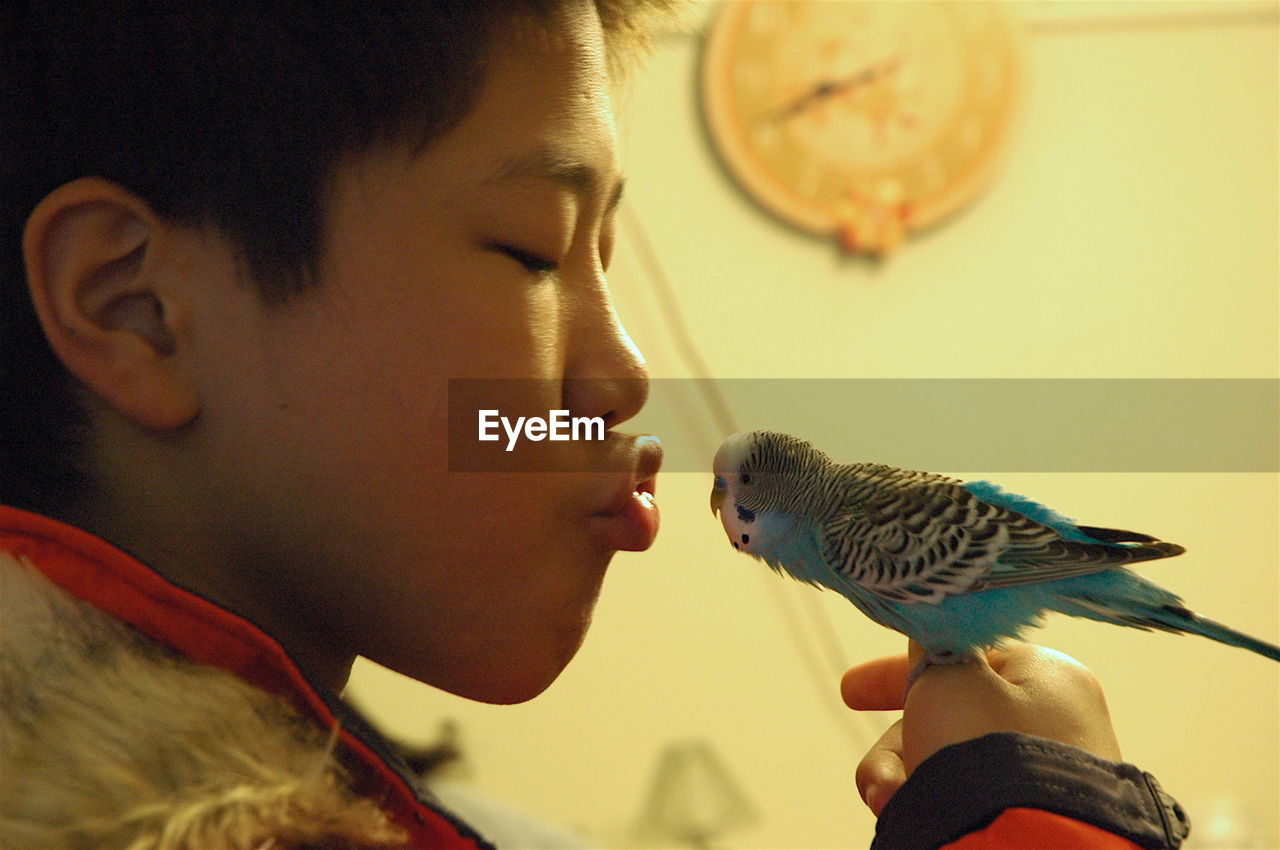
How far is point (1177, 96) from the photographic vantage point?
1.11 m

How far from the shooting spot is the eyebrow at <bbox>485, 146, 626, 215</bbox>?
382mm

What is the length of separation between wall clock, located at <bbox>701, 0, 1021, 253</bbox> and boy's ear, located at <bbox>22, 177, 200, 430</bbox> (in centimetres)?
79

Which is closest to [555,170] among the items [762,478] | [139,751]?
[762,478]

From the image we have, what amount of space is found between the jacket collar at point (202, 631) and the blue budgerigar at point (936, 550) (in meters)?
0.16

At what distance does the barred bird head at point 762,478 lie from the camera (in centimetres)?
37

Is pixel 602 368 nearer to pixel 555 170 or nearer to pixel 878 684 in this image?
pixel 555 170

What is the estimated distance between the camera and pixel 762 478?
377 millimetres

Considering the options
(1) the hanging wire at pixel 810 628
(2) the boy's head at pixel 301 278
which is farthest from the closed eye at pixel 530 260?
(1) the hanging wire at pixel 810 628

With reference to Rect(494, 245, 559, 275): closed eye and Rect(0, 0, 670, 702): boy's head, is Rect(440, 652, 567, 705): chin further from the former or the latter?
Rect(494, 245, 559, 275): closed eye

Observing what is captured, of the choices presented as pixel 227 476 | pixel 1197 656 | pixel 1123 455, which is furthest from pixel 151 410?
pixel 1197 656

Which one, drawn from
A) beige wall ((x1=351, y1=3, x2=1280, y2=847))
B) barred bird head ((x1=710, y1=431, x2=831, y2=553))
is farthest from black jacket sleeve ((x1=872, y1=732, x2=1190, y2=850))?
beige wall ((x1=351, y1=3, x2=1280, y2=847))

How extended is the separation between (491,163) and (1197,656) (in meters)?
1.07

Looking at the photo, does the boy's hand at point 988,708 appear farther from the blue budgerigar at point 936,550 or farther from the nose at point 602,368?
the nose at point 602,368

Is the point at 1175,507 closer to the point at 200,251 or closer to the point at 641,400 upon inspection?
the point at 641,400
